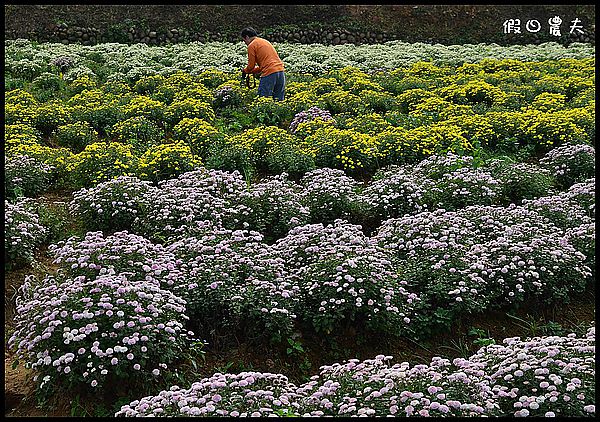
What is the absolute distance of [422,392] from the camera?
3674 mm

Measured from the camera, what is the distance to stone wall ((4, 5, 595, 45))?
71.5 ft

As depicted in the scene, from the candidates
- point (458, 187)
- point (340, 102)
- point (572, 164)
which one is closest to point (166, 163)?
point (458, 187)

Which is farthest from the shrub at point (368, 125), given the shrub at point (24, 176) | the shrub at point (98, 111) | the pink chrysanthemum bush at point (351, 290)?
the pink chrysanthemum bush at point (351, 290)

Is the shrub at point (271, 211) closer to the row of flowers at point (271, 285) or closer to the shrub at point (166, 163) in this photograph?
the row of flowers at point (271, 285)

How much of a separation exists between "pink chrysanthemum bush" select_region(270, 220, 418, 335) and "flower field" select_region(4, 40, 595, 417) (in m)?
0.02

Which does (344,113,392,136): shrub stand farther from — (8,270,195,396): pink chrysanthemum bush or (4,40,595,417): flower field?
(8,270,195,396): pink chrysanthemum bush

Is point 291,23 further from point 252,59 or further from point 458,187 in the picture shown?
point 458,187

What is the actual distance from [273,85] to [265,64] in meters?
0.44

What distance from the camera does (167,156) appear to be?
8234 mm

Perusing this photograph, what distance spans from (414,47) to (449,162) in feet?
44.7

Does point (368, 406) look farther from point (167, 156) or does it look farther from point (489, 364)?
point (167, 156)

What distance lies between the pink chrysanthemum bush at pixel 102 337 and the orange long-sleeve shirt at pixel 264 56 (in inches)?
318

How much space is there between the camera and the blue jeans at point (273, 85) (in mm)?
12102

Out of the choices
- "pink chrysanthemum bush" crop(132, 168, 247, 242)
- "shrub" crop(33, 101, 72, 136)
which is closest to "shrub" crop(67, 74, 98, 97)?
"shrub" crop(33, 101, 72, 136)
